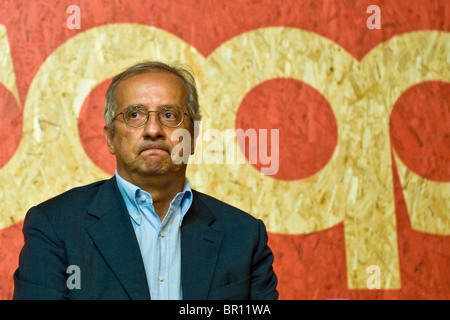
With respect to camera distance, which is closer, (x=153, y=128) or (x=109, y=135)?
(x=153, y=128)

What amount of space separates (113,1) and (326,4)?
898mm

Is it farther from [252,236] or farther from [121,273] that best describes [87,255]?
[252,236]

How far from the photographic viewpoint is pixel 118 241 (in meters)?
1.49

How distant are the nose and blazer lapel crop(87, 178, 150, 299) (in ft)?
0.58

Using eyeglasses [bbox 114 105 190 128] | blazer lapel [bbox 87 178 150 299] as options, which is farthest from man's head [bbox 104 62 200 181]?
blazer lapel [bbox 87 178 150 299]

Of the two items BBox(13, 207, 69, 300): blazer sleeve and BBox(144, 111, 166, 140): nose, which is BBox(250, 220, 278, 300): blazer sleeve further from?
BBox(13, 207, 69, 300): blazer sleeve

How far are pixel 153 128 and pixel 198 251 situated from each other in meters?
0.34

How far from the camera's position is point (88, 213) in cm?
152

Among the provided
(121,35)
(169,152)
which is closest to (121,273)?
(169,152)

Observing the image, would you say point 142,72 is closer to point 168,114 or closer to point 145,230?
point 168,114

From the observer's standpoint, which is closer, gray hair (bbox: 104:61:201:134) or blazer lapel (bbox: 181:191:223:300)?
blazer lapel (bbox: 181:191:223:300)

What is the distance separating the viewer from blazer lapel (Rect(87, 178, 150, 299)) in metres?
1.44

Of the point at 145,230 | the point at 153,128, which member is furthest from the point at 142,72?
the point at 145,230

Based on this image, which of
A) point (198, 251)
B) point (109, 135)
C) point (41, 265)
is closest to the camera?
point (41, 265)
